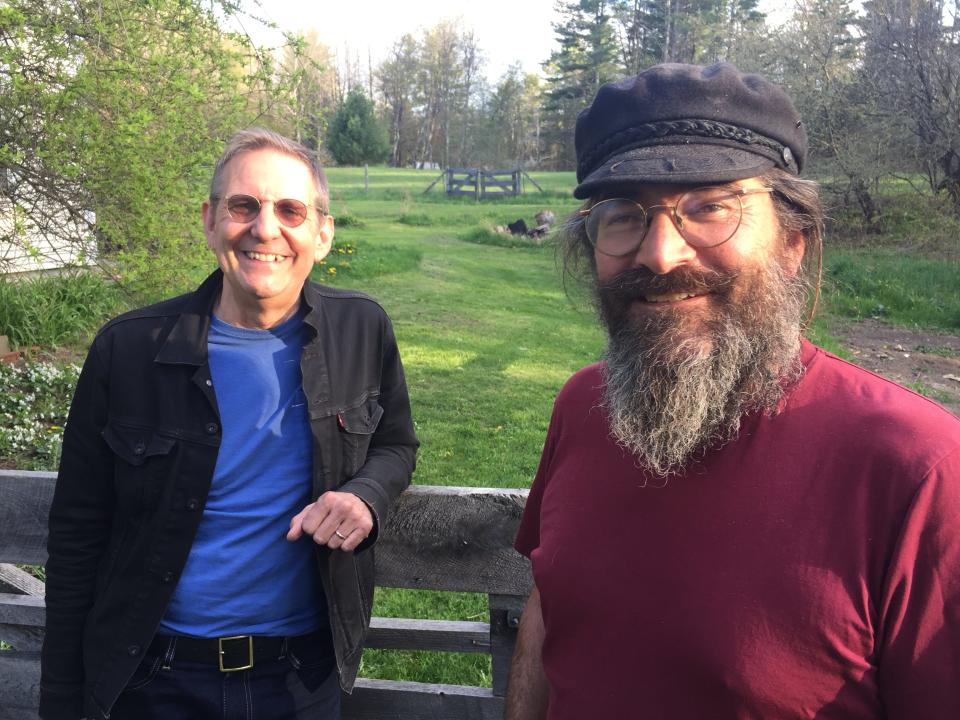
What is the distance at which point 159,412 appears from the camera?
198 centimetres

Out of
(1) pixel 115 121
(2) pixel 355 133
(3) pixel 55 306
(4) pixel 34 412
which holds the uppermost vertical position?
(2) pixel 355 133

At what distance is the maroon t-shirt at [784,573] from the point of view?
125 centimetres

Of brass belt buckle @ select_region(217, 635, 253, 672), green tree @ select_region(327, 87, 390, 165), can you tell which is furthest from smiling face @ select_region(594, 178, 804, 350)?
green tree @ select_region(327, 87, 390, 165)

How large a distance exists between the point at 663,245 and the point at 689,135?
22cm

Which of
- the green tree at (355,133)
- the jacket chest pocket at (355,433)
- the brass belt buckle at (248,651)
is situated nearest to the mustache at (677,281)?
the jacket chest pocket at (355,433)

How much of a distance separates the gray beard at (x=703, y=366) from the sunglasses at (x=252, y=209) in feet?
2.95

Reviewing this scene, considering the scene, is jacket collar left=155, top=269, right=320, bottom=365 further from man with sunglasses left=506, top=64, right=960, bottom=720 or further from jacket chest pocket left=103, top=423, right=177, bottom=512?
man with sunglasses left=506, top=64, right=960, bottom=720

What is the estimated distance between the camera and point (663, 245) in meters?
1.63

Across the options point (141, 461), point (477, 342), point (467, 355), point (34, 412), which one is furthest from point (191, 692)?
point (477, 342)

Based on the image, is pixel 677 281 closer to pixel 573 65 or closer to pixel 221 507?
pixel 221 507

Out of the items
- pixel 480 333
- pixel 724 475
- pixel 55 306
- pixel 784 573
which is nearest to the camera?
pixel 784 573

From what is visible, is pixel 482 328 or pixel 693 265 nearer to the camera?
pixel 693 265

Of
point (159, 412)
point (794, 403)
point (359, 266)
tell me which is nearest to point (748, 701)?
point (794, 403)

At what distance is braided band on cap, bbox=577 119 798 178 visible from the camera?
160 cm
